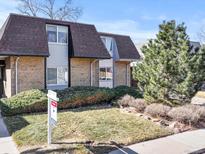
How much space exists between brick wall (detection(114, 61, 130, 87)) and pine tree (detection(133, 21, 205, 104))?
Result: 42.6 feet

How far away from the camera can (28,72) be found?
17266mm

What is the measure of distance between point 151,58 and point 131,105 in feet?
8.97

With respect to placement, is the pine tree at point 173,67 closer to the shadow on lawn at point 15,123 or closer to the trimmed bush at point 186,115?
the trimmed bush at point 186,115

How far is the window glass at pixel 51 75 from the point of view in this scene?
723 inches

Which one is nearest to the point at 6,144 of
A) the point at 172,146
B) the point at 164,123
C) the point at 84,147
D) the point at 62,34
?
the point at 84,147

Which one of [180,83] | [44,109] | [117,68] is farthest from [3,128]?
[117,68]

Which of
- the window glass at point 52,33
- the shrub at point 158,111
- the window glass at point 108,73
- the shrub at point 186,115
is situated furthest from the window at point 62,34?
the shrub at point 186,115

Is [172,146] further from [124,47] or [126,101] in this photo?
[124,47]

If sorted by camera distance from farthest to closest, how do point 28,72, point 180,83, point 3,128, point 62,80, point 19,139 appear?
point 62,80 → point 28,72 → point 180,83 → point 3,128 → point 19,139

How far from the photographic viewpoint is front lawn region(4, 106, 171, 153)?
8258mm

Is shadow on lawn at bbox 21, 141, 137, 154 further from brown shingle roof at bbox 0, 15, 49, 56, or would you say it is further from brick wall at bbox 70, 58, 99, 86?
brick wall at bbox 70, 58, 99, 86

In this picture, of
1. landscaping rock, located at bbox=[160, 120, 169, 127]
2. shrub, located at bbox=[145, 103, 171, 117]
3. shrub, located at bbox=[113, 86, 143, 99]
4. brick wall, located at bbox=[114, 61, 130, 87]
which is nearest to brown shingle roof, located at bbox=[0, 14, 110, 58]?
shrub, located at bbox=[113, 86, 143, 99]

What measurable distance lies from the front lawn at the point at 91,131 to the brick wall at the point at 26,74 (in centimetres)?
630

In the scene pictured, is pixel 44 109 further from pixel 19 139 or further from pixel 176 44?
pixel 176 44
